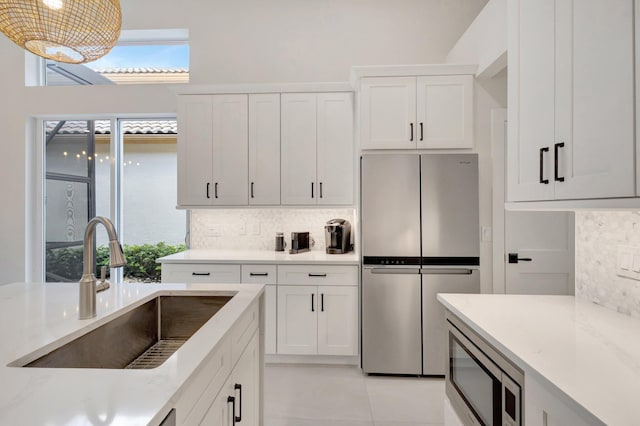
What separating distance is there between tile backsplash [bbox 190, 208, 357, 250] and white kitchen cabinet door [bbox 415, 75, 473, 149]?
4.67 ft

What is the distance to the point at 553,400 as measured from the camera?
871 mm

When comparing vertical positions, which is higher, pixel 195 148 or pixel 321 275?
pixel 195 148

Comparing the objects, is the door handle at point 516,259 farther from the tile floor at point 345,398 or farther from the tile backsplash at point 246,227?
the tile backsplash at point 246,227

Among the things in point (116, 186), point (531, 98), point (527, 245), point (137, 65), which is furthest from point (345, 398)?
point (137, 65)

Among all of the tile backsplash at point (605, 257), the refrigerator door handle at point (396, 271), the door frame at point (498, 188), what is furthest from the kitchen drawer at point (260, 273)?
the tile backsplash at point (605, 257)

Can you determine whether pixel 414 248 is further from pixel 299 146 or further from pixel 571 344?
pixel 571 344

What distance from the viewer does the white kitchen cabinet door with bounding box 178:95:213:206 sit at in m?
3.38

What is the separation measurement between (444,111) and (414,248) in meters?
1.19

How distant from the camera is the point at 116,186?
3.84 metres

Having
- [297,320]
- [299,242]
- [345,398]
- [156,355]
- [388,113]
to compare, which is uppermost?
[388,113]

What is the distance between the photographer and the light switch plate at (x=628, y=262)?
126cm

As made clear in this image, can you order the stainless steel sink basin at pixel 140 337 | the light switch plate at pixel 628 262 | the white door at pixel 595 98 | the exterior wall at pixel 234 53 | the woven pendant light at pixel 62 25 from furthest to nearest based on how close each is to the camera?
the exterior wall at pixel 234 53
the woven pendant light at pixel 62 25
the light switch plate at pixel 628 262
the stainless steel sink basin at pixel 140 337
the white door at pixel 595 98

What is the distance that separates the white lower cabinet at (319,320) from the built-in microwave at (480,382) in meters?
1.44

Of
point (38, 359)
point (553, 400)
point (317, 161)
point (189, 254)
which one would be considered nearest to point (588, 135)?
point (553, 400)
